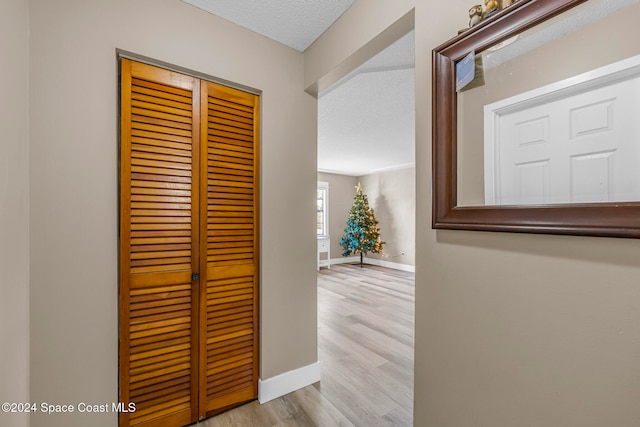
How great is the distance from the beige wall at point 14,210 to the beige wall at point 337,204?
19.3 ft

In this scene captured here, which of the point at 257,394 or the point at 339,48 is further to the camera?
the point at 257,394

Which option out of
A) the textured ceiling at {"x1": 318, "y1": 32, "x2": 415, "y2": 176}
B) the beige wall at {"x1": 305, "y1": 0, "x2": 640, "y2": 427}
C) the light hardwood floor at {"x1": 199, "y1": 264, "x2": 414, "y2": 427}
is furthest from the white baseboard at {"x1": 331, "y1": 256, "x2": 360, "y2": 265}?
the beige wall at {"x1": 305, "y1": 0, "x2": 640, "y2": 427}

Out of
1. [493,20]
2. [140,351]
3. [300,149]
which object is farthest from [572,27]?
[140,351]

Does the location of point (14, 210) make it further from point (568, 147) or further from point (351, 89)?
point (351, 89)

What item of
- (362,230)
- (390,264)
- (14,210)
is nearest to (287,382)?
(14,210)

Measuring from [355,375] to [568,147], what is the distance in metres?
2.05

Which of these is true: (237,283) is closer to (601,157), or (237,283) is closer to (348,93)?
(601,157)

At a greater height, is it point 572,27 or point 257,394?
point 572,27

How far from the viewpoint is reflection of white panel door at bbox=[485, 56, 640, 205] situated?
63 cm

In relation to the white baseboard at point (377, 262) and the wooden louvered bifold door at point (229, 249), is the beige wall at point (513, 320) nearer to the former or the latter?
the wooden louvered bifold door at point (229, 249)

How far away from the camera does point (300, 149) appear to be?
6.48 ft

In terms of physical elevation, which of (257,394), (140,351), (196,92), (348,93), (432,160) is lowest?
(257,394)

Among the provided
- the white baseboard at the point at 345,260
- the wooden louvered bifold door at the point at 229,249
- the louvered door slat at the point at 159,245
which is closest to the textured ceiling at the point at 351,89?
the wooden louvered bifold door at the point at 229,249

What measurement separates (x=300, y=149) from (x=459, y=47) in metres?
1.19
